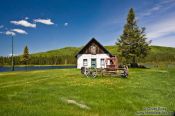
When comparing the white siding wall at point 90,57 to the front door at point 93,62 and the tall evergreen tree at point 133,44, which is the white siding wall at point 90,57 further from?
the tall evergreen tree at point 133,44

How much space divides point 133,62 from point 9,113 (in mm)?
55363

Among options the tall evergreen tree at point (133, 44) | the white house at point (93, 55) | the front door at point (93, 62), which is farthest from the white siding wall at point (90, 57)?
the tall evergreen tree at point (133, 44)

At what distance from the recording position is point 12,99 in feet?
53.0

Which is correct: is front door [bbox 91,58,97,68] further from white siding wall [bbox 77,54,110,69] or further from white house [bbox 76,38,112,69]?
white siding wall [bbox 77,54,110,69]

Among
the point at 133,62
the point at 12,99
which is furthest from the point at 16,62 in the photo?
the point at 12,99

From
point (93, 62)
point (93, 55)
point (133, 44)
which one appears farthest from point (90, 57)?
point (133, 44)

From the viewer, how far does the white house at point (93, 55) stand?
173 ft

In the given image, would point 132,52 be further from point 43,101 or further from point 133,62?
point 43,101

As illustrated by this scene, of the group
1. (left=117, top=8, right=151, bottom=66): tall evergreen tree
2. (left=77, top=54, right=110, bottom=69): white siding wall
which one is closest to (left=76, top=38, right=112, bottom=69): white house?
(left=77, top=54, right=110, bottom=69): white siding wall

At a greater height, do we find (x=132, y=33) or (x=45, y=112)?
(x=132, y=33)

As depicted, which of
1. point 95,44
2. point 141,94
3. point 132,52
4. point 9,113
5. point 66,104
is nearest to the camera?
point 9,113

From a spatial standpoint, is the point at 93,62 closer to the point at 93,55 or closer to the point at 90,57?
the point at 90,57

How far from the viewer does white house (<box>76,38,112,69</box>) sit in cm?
5281

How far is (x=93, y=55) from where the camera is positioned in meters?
53.2
